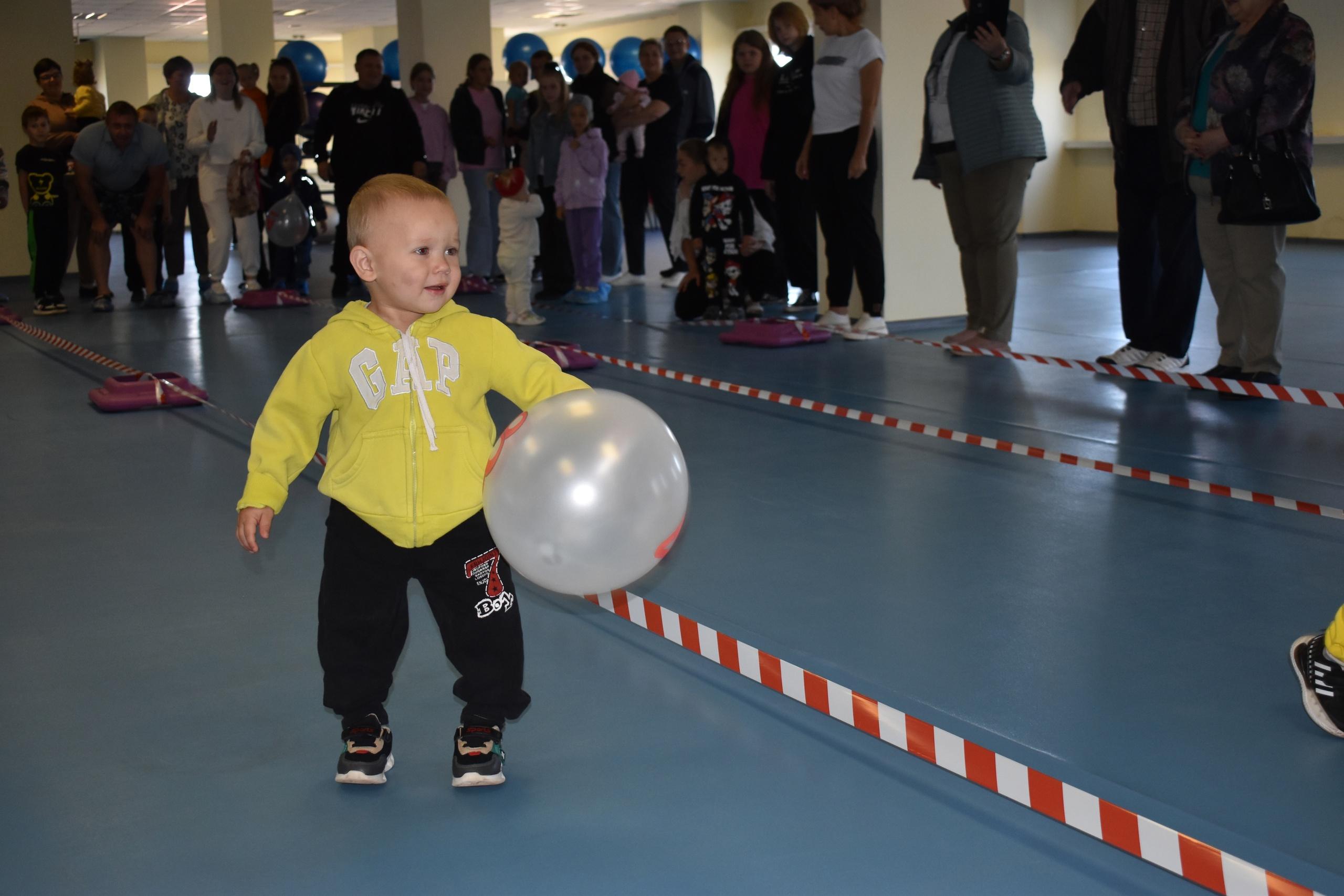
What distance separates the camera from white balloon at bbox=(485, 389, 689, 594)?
6.84 feet

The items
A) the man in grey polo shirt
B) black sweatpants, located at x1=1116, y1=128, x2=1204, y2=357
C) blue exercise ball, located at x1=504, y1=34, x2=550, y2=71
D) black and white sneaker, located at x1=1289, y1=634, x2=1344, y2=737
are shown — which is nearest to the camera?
black and white sneaker, located at x1=1289, y1=634, x2=1344, y2=737

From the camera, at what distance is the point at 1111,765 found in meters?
2.45

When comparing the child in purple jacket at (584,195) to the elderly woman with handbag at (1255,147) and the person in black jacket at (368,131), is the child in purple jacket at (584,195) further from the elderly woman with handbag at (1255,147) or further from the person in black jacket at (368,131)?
the elderly woman with handbag at (1255,147)

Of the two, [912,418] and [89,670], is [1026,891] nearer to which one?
[89,670]

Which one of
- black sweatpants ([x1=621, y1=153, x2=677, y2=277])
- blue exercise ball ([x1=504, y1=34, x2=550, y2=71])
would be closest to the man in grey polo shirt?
black sweatpants ([x1=621, y1=153, x2=677, y2=277])

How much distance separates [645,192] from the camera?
39.0ft

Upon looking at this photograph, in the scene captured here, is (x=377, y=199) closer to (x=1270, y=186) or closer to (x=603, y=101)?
(x=1270, y=186)

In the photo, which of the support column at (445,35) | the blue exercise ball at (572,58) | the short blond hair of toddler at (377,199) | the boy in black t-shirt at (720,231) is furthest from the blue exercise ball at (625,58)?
the short blond hair of toddler at (377,199)

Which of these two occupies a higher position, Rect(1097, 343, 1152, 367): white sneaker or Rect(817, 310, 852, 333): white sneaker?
Rect(817, 310, 852, 333): white sneaker

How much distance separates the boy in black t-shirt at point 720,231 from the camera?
29.1ft

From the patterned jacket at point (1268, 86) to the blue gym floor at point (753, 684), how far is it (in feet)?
3.96

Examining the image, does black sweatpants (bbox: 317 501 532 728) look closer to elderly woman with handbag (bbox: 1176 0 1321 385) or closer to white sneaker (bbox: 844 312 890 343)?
elderly woman with handbag (bbox: 1176 0 1321 385)

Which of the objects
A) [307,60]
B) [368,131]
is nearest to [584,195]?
[368,131]

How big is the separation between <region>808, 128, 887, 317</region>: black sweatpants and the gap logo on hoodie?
5860 mm
